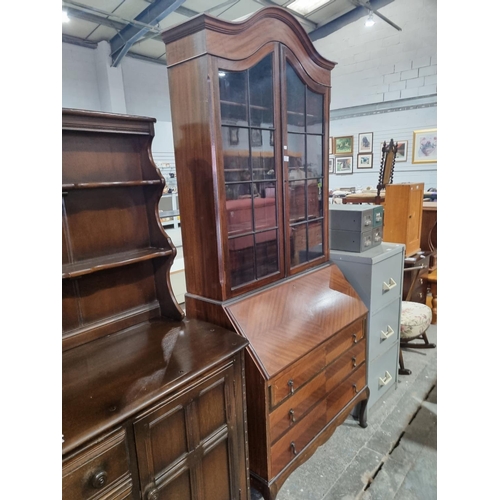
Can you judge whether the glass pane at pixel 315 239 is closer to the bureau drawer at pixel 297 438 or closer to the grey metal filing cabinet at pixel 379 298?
the grey metal filing cabinet at pixel 379 298

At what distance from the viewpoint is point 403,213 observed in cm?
300

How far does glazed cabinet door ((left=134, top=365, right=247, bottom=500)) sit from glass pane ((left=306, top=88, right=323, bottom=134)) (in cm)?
135

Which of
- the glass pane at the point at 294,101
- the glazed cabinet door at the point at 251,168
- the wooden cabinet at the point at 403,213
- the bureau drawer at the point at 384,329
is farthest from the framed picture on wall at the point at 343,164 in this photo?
the glazed cabinet door at the point at 251,168

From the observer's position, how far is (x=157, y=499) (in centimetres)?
108

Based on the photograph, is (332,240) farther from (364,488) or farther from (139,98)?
(139,98)

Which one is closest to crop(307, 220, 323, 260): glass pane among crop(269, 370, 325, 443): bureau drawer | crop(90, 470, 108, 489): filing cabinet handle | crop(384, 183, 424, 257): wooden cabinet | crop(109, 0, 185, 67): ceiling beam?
crop(269, 370, 325, 443): bureau drawer

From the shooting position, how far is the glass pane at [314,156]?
194 cm

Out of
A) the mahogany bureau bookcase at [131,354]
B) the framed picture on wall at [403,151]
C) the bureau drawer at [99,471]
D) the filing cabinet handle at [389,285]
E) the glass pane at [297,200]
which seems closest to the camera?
the bureau drawer at [99,471]

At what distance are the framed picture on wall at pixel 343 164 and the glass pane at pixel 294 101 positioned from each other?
211 inches

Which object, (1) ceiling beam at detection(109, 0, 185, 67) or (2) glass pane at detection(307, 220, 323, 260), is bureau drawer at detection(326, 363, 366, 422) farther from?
(1) ceiling beam at detection(109, 0, 185, 67)

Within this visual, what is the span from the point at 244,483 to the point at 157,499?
44cm

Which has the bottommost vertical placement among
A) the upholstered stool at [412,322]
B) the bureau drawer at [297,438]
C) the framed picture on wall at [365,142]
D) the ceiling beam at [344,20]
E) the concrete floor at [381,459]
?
the concrete floor at [381,459]

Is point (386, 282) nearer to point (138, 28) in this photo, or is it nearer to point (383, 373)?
point (383, 373)

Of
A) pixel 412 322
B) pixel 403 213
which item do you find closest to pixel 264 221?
pixel 412 322
